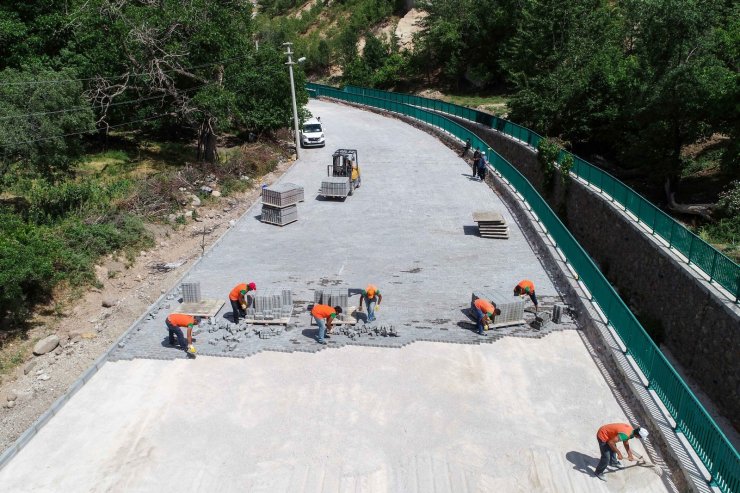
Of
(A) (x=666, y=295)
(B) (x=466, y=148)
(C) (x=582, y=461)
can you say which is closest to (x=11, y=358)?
(C) (x=582, y=461)

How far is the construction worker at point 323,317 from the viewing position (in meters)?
12.4

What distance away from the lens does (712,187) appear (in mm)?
24359

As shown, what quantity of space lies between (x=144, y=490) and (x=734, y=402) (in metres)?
12.2

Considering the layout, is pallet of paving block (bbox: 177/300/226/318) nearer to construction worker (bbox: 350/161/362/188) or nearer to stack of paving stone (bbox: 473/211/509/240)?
stack of paving stone (bbox: 473/211/509/240)

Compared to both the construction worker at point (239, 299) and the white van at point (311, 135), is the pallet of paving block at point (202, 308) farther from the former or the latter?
the white van at point (311, 135)

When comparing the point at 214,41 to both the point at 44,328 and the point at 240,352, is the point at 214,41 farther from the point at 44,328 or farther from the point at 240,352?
the point at 240,352

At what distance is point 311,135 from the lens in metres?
32.8

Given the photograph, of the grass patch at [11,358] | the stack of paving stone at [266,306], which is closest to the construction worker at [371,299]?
the stack of paving stone at [266,306]

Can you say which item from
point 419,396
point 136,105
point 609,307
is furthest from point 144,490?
point 136,105

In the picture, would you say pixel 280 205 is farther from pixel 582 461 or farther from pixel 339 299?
pixel 582 461

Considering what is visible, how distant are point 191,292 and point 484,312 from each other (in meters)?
7.39

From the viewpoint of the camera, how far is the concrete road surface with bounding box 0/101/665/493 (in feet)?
29.4

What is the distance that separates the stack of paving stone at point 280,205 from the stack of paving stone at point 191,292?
6.62 metres

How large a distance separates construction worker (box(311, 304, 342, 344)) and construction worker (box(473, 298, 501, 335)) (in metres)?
3.43
